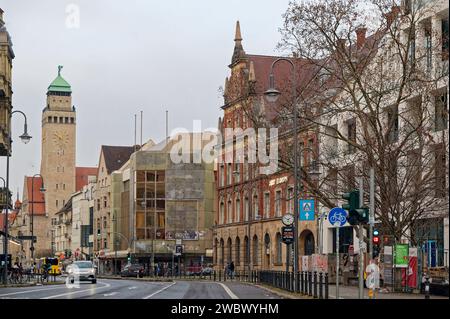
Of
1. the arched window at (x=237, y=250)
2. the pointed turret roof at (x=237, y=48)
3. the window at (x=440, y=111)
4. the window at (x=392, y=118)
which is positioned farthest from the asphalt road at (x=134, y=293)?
the pointed turret roof at (x=237, y=48)

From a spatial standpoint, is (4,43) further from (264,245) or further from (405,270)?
(405,270)

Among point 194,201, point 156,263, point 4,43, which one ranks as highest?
point 4,43

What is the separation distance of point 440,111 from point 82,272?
27.3 m

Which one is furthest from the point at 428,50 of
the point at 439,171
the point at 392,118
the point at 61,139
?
the point at 61,139

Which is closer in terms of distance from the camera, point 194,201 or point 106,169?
point 194,201

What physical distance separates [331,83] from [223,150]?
4930 centimetres

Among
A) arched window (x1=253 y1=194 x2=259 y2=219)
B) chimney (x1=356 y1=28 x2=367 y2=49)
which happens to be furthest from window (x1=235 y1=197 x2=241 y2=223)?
chimney (x1=356 y1=28 x2=367 y2=49)

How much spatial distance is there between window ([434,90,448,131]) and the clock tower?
153875 millimetres

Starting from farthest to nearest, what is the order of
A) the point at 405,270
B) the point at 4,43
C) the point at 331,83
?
the point at 4,43 → the point at 331,83 → the point at 405,270

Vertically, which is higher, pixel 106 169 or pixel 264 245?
pixel 106 169

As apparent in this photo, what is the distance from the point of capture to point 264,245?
273ft

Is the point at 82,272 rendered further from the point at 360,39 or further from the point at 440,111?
the point at 440,111

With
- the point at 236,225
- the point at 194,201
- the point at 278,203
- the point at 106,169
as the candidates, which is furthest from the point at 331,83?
the point at 106,169

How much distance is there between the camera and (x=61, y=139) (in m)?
195
